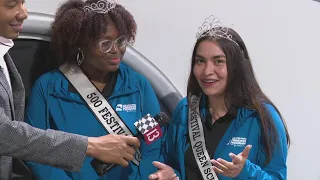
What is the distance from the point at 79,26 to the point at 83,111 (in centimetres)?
24

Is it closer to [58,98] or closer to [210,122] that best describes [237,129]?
[210,122]

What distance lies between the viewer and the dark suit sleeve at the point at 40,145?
1270mm

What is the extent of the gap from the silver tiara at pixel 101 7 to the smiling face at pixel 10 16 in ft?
1.00

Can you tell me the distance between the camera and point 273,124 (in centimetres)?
150

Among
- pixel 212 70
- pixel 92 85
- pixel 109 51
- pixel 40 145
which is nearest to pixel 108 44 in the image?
pixel 109 51

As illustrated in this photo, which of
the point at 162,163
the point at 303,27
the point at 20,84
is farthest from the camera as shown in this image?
the point at 303,27

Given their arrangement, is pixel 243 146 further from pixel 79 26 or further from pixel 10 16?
pixel 10 16

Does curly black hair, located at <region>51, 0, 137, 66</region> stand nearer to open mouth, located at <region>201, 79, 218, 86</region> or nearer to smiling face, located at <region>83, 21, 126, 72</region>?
smiling face, located at <region>83, 21, 126, 72</region>

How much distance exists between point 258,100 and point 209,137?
6.7 inches

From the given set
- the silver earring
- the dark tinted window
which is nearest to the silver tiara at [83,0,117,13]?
the silver earring

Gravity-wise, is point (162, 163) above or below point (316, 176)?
above

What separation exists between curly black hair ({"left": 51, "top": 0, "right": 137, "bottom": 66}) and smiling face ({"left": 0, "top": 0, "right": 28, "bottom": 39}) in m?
0.28

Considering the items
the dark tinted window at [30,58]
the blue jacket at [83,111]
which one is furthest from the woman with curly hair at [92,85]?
the dark tinted window at [30,58]

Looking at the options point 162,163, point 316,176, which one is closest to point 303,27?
point 316,176
